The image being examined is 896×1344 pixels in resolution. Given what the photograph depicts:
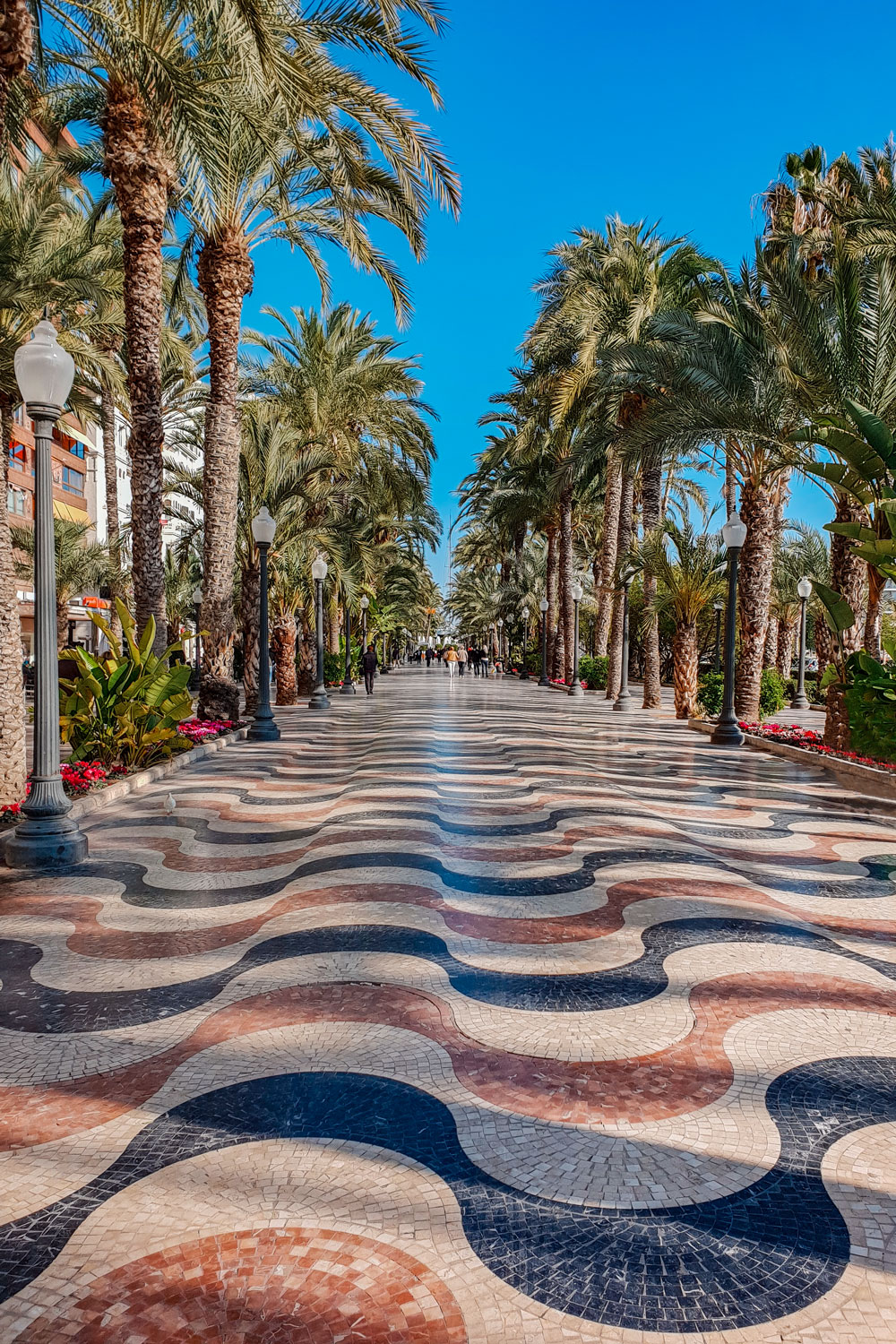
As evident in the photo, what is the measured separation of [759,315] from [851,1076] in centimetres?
1225

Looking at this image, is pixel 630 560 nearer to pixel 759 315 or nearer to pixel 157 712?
pixel 759 315

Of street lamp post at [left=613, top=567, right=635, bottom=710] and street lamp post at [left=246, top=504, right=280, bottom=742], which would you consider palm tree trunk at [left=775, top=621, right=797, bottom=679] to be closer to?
street lamp post at [left=613, top=567, right=635, bottom=710]

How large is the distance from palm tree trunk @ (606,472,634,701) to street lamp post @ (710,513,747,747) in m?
6.96

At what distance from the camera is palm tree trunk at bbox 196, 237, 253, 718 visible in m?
14.8

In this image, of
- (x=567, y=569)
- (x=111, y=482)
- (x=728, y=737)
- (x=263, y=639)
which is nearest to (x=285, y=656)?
(x=263, y=639)

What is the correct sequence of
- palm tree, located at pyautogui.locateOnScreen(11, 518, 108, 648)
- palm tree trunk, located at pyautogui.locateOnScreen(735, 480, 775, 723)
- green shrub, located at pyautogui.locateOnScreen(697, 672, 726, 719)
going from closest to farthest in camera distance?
palm tree trunk, located at pyautogui.locateOnScreen(735, 480, 775, 723)
green shrub, located at pyautogui.locateOnScreen(697, 672, 726, 719)
palm tree, located at pyautogui.locateOnScreen(11, 518, 108, 648)

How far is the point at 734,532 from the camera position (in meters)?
13.5

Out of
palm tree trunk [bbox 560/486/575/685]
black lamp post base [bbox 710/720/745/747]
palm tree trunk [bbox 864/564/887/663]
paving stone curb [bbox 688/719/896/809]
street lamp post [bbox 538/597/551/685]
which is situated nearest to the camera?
paving stone curb [bbox 688/719/896/809]

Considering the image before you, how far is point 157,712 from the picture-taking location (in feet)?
33.0

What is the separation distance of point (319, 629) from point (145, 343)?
9.19m

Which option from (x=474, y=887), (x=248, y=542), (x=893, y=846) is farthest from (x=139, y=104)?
(x=893, y=846)

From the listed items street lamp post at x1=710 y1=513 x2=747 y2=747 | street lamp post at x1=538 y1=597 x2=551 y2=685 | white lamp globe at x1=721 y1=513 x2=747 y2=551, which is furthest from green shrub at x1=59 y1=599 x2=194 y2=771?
street lamp post at x1=538 y1=597 x2=551 y2=685

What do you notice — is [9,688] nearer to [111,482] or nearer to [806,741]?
[806,741]

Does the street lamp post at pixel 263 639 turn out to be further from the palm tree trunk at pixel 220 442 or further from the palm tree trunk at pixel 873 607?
the palm tree trunk at pixel 873 607
